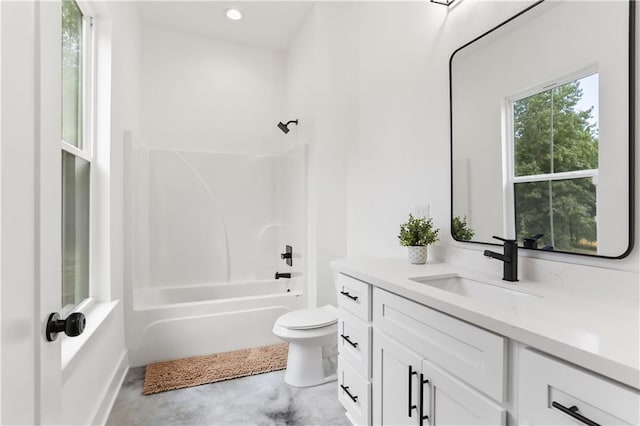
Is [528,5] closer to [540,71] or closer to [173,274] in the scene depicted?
[540,71]

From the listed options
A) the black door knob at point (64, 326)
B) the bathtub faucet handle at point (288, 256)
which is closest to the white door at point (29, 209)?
the black door knob at point (64, 326)

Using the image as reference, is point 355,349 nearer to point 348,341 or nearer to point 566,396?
point 348,341

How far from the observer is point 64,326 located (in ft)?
2.45

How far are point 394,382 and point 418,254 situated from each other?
2.16 ft

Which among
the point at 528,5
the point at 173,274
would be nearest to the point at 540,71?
the point at 528,5

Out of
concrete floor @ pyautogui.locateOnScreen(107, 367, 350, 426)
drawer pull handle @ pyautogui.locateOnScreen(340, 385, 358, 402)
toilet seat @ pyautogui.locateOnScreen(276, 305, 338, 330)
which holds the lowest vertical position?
concrete floor @ pyautogui.locateOnScreen(107, 367, 350, 426)

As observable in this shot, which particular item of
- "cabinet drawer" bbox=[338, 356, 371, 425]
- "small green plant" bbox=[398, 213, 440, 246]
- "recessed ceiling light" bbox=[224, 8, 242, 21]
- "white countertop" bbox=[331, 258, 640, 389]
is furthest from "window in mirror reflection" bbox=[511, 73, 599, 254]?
"recessed ceiling light" bbox=[224, 8, 242, 21]

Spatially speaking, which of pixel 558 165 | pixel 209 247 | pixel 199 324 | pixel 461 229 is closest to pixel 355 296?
pixel 461 229

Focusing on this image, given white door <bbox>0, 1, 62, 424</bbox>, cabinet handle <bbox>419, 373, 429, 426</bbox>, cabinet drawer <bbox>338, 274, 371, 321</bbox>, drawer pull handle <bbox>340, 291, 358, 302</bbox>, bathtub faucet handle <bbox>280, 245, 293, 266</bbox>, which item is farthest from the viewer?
bathtub faucet handle <bbox>280, 245, 293, 266</bbox>

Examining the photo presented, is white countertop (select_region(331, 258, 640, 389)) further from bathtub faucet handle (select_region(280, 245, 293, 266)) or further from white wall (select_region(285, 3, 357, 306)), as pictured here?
bathtub faucet handle (select_region(280, 245, 293, 266))

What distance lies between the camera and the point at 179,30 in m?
3.26

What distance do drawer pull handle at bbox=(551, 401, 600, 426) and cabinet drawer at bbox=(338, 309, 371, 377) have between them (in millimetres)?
825

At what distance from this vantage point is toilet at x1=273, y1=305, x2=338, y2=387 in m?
2.08

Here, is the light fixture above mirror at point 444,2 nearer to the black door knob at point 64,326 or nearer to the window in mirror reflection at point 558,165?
the window in mirror reflection at point 558,165
